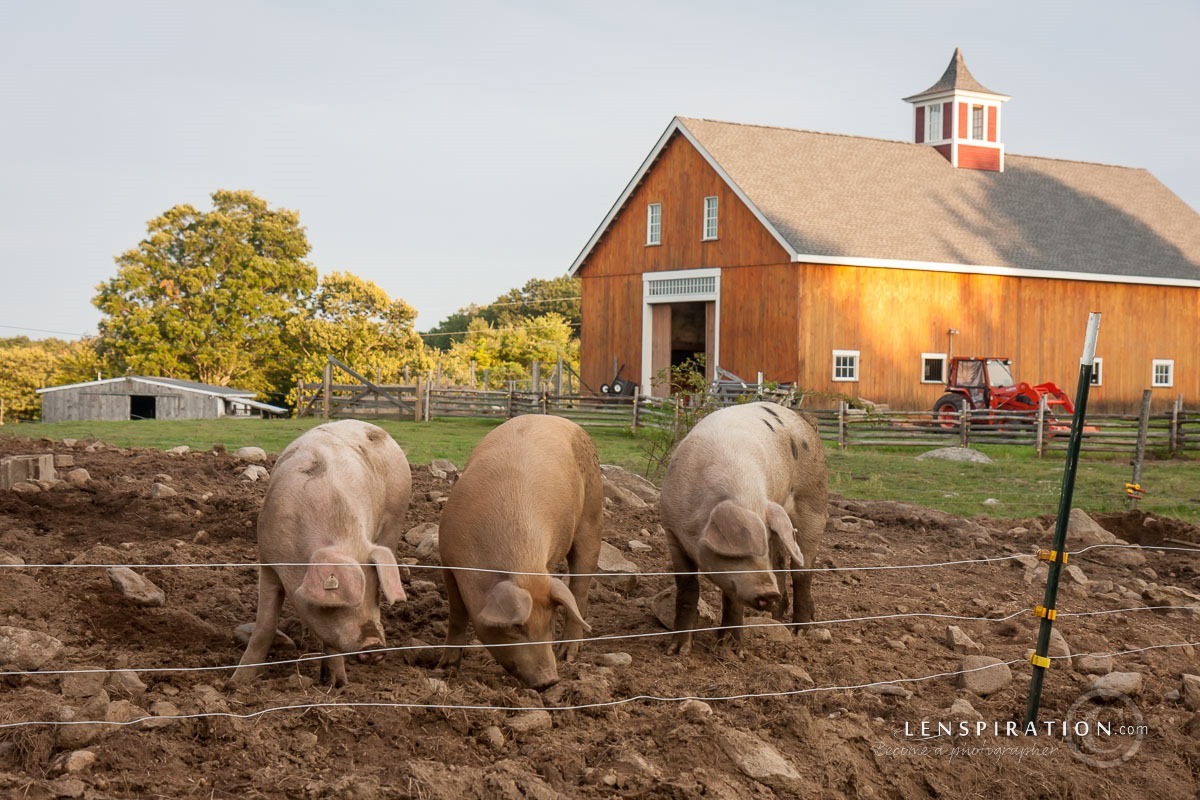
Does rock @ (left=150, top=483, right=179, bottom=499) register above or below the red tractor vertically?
below

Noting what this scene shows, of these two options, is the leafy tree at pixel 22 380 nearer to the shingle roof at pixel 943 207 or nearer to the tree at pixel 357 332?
the tree at pixel 357 332

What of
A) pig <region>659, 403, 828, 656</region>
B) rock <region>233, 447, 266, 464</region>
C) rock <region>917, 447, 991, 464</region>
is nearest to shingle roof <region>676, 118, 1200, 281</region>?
rock <region>917, 447, 991, 464</region>

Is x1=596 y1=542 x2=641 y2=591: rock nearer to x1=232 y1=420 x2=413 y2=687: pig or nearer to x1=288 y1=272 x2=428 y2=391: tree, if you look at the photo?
x1=232 y1=420 x2=413 y2=687: pig

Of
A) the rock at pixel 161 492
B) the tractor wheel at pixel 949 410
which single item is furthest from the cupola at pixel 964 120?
the rock at pixel 161 492

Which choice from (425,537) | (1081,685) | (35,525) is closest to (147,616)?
Answer: (425,537)

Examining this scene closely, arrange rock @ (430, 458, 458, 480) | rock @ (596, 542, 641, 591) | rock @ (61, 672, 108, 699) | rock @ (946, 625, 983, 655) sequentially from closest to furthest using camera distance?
rock @ (61, 672, 108, 699)
rock @ (946, 625, 983, 655)
rock @ (596, 542, 641, 591)
rock @ (430, 458, 458, 480)

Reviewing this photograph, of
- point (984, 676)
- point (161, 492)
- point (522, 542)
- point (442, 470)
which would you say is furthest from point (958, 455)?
point (522, 542)

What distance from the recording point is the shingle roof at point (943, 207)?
1203 inches

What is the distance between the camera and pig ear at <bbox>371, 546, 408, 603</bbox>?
5.69 m

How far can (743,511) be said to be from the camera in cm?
640

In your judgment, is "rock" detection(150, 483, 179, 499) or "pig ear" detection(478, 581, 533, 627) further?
"rock" detection(150, 483, 179, 499)

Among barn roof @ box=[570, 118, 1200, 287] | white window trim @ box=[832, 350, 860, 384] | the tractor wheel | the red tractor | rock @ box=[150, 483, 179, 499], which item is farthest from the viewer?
barn roof @ box=[570, 118, 1200, 287]

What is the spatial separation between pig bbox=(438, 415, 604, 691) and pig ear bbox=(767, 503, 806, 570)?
109cm

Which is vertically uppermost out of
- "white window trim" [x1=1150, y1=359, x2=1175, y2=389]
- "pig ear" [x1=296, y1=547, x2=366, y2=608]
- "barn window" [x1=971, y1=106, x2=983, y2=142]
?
"barn window" [x1=971, y1=106, x2=983, y2=142]
